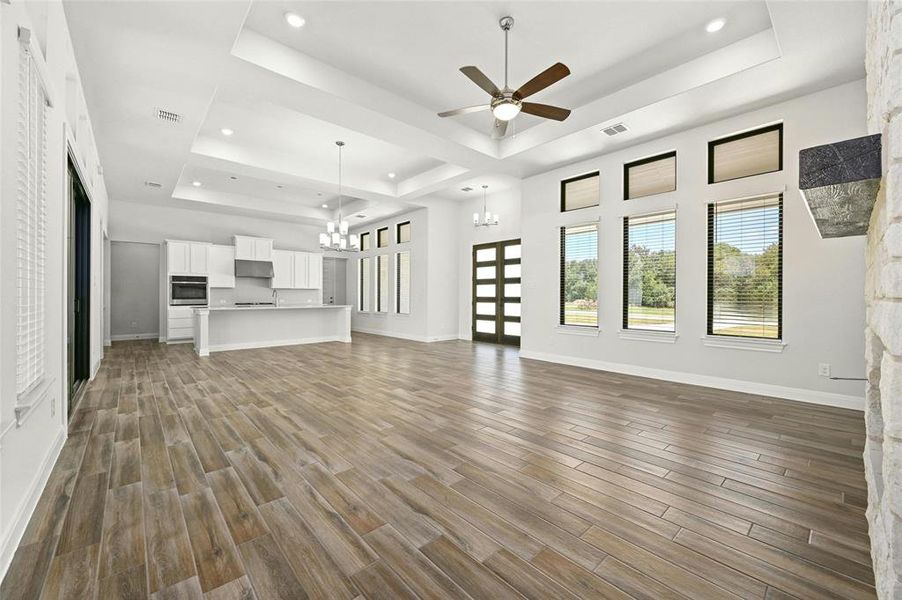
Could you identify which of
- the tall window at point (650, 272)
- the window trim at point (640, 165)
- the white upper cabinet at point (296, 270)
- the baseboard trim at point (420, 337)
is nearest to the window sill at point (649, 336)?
the tall window at point (650, 272)

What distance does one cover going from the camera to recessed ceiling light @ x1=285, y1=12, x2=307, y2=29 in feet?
10.7

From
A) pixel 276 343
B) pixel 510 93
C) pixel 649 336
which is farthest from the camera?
pixel 276 343

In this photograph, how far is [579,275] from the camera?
610 cm

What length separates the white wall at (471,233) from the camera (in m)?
8.43

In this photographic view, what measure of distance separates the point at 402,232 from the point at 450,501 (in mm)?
8472

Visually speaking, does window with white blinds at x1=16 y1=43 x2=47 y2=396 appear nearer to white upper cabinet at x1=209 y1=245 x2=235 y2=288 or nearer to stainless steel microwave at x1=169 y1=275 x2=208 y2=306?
stainless steel microwave at x1=169 y1=275 x2=208 y2=306

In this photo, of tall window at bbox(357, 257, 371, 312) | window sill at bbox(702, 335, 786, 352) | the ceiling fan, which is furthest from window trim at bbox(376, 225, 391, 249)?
window sill at bbox(702, 335, 786, 352)

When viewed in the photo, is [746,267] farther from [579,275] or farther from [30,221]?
[30,221]

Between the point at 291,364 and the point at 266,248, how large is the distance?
4.92 meters

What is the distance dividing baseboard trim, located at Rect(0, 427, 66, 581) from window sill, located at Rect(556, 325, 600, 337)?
5.81 meters

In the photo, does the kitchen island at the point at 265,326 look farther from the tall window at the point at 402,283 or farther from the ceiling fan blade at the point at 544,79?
the ceiling fan blade at the point at 544,79

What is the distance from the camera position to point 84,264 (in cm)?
466

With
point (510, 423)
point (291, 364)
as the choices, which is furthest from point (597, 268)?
point (291, 364)

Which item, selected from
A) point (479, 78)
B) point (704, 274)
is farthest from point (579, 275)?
point (479, 78)
